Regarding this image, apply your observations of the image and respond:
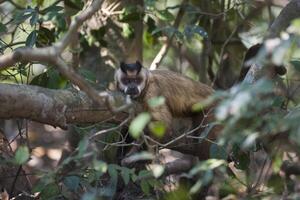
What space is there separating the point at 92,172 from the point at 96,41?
3.36 m

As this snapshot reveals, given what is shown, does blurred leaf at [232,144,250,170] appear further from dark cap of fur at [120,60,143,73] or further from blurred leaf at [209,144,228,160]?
dark cap of fur at [120,60,143,73]

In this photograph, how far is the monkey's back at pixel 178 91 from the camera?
20.3ft

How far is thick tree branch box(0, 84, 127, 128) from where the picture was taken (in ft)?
14.0

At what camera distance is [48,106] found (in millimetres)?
4438

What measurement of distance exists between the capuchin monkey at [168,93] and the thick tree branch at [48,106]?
36.4 inches

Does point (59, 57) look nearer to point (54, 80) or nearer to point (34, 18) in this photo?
point (54, 80)

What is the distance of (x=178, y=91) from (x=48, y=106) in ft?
6.95

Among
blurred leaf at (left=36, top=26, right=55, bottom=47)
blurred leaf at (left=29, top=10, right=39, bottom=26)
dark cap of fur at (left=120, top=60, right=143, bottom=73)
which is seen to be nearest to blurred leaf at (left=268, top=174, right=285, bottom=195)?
dark cap of fur at (left=120, top=60, right=143, bottom=73)

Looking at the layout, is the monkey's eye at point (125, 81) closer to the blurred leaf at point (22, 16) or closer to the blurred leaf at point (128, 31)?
the blurred leaf at point (22, 16)

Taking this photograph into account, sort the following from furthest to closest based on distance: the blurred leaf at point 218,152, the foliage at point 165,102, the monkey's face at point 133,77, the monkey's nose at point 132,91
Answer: the monkey's face at point 133,77 → the monkey's nose at point 132,91 → the blurred leaf at point 218,152 → the foliage at point 165,102

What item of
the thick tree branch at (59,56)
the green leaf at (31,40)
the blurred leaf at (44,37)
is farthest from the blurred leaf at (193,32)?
the thick tree branch at (59,56)

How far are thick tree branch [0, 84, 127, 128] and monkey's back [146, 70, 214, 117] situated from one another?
4.62ft

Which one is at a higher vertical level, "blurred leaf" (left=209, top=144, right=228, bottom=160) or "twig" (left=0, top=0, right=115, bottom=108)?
"twig" (left=0, top=0, right=115, bottom=108)

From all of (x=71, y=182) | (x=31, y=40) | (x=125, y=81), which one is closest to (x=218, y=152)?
(x=71, y=182)
